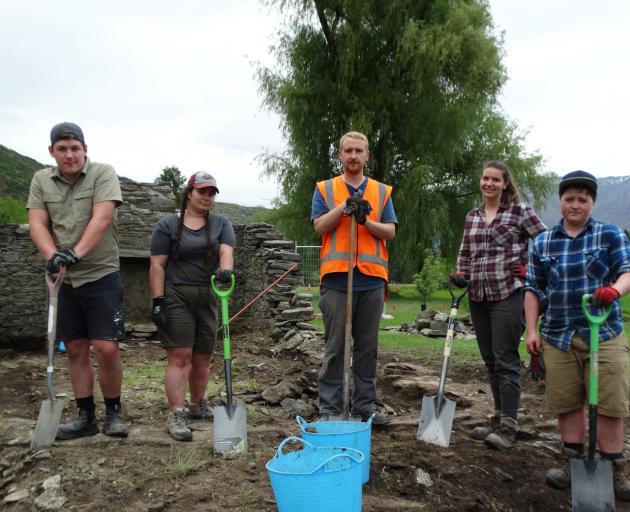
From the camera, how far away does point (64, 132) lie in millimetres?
3764

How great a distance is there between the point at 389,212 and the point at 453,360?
4080 millimetres

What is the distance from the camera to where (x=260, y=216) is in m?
22.1

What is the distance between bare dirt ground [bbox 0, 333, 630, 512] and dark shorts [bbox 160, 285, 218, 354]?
66 cm

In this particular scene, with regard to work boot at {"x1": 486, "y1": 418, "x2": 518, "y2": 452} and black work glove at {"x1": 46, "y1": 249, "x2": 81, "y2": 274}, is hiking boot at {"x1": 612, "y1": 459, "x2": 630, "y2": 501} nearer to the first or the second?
work boot at {"x1": 486, "y1": 418, "x2": 518, "y2": 452}

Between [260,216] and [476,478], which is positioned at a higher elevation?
[260,216]

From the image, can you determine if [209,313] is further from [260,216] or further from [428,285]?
[260,216]

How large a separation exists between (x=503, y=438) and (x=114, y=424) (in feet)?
8.71

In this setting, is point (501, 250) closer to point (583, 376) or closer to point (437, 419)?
point (583, 376)

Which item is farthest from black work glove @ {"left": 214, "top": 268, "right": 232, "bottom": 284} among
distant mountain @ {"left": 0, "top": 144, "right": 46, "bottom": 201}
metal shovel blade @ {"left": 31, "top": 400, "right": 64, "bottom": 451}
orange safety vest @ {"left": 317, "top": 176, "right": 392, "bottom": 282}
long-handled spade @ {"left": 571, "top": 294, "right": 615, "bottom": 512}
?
distant mountain @ {"left": 0, "top": 144, "right": 46, "bottom": 201}

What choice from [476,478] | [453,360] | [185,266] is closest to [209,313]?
[185,266]

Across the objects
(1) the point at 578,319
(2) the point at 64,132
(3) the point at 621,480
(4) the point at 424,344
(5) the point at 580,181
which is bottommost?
(4) the point at 424,344

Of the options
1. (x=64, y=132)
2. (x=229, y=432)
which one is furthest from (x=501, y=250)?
(x=64, y=132)

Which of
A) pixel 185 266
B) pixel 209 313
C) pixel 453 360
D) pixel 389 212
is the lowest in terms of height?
pixel 453 360

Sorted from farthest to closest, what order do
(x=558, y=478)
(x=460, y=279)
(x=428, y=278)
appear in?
(x=428, y=278) < (x=460, y=279) < (x=558, y=478)
